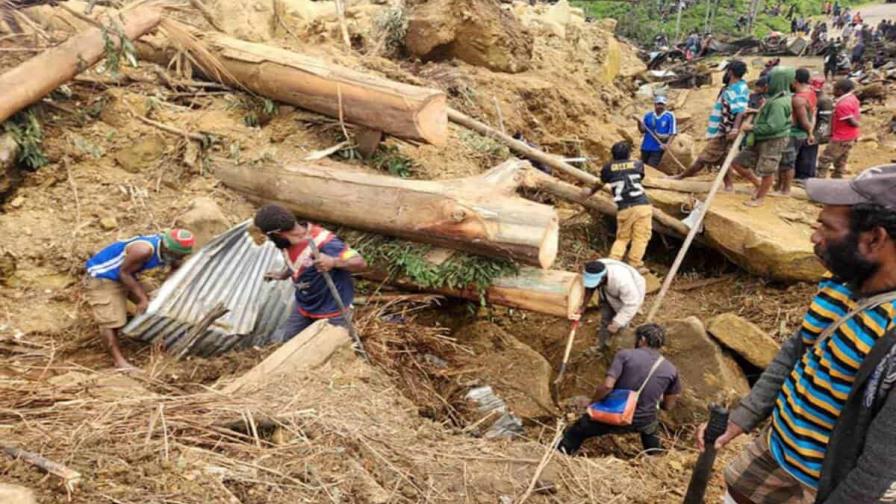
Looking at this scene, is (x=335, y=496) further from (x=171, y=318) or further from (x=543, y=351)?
(x=543, y=351)

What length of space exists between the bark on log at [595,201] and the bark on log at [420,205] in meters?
1.13

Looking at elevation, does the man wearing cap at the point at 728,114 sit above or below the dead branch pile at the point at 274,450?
above

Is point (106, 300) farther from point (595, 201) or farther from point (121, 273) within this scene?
point (595, 201)

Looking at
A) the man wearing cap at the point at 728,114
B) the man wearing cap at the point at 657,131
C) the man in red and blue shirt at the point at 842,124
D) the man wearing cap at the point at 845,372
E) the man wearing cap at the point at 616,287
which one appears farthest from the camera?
the man wearing cap at the point at 657,131

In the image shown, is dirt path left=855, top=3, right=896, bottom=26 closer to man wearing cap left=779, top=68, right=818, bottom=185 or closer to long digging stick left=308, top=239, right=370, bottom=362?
man wearing cap left=779, top=68, right=818, bottom=185

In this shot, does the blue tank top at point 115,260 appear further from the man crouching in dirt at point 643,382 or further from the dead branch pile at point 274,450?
the man crouching in dirt at point 643,382

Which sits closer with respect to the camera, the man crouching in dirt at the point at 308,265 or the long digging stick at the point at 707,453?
the long digging stick at the point at 707,453

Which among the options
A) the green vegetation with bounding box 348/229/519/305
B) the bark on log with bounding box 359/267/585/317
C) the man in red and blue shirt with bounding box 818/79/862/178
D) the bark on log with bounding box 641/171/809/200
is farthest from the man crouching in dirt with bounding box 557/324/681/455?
the man in red and blue shirt with bounding box 818/79/862/178

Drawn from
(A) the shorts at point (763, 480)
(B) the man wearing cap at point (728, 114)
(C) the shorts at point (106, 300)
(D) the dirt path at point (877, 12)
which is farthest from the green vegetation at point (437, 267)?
(D) the dirt path at point (877, 12)

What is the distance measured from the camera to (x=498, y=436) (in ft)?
14.4

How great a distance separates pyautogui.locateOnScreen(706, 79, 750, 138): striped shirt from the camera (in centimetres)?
693

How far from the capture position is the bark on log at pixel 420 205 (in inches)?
185

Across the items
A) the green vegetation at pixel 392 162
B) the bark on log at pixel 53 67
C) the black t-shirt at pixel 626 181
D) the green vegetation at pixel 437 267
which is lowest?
the green vegetation at pixel 437 267

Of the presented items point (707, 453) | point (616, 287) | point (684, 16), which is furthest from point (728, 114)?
point (684, 16)
